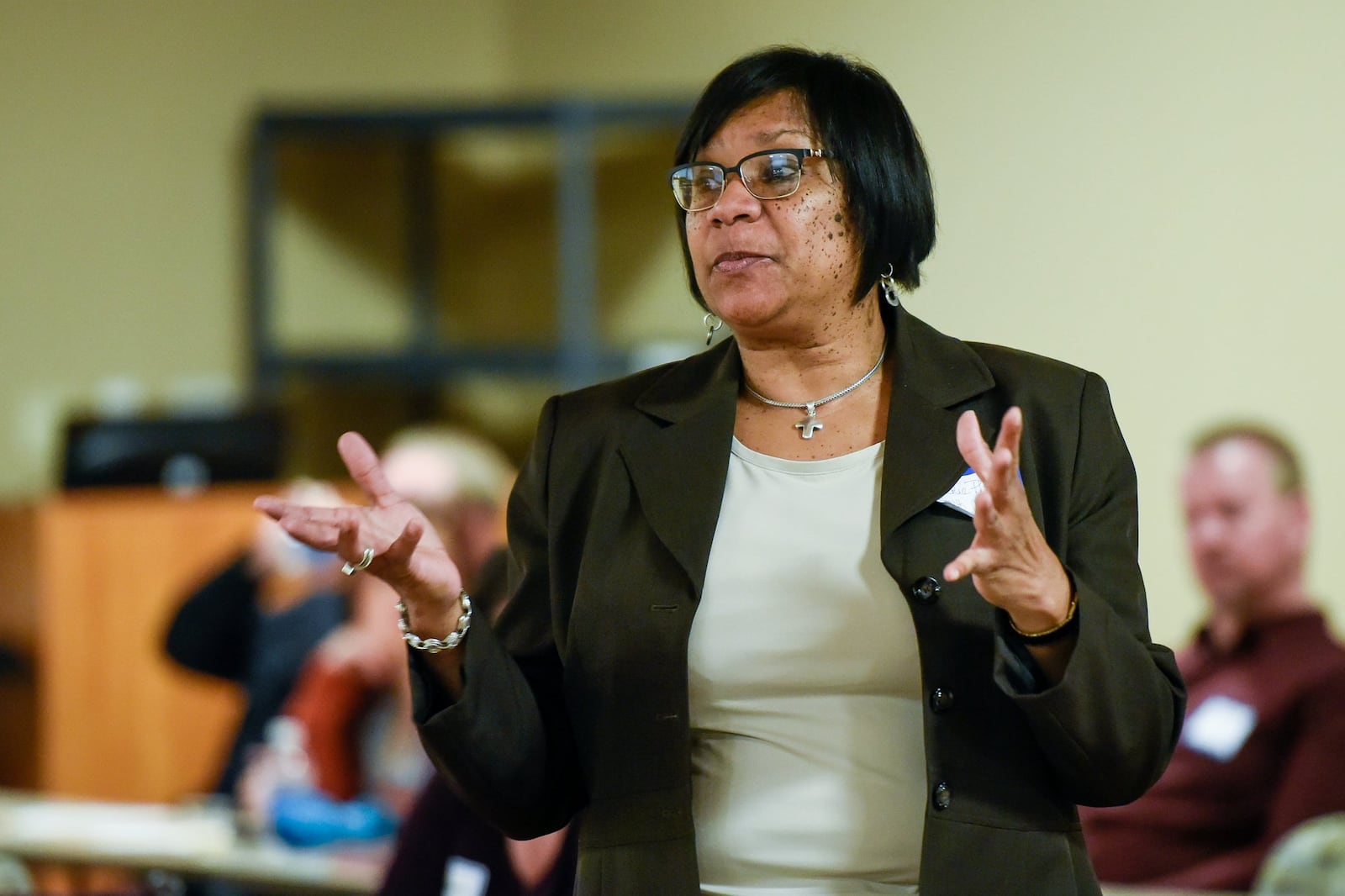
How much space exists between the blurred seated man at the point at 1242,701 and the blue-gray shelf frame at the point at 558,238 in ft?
10.6

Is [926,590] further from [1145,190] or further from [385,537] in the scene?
[1145,190]

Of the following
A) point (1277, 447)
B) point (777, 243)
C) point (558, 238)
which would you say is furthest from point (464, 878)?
point (558, 238)

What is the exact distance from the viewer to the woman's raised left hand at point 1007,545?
1.18 m

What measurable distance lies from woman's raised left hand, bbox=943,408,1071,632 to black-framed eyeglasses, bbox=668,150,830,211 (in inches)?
11.6

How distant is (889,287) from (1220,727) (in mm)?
1882

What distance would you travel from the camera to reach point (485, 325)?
7.24m

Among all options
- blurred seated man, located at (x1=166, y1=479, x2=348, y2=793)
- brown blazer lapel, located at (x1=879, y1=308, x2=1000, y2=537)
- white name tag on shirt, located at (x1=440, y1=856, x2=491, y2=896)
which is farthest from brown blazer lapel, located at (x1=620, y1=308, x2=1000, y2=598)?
blurred seated man, located at (x1=166, y1=479, x2=348, y2=793)

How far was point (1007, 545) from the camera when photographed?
1.18 metres

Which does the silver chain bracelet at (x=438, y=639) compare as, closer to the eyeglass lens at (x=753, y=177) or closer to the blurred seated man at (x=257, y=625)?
the eyeglass lens at (x=753, y=177)

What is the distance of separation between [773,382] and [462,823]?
3.43ft

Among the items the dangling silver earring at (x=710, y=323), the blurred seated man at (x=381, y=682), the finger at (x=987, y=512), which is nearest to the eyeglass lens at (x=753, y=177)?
the dangling silver earring at (x=710, y=323)

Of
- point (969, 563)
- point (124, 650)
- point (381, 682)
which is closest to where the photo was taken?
point (969, 563)

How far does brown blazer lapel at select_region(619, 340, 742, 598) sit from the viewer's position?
1378 millimetres

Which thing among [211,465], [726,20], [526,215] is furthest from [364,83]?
[726,20]
